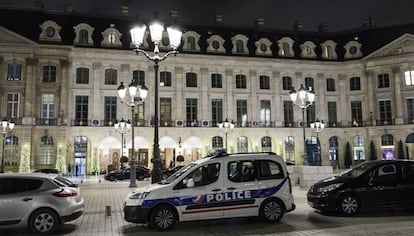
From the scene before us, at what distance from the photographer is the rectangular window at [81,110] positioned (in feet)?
127

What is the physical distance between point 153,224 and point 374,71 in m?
41.4

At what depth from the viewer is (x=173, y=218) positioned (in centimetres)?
934

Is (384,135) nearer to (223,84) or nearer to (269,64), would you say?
(269,64)

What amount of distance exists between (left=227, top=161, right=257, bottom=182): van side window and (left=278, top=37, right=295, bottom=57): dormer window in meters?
36.9

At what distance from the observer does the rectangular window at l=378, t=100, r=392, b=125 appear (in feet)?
143

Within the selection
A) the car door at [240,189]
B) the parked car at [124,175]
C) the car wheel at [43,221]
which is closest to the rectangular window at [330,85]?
the parked car at [124,175]

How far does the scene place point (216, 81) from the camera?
1686 inches

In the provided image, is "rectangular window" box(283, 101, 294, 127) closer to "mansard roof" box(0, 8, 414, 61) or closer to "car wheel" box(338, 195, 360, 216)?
"mansard roof" box(0, 8, 414, 61)

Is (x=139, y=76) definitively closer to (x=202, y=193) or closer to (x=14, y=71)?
(x=14, y=71)

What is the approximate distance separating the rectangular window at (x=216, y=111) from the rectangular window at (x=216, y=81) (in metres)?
1.68

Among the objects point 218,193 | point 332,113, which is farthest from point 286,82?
point 218,193

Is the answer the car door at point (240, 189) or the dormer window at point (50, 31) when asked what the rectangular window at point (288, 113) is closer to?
the dormer window at point (50, 31)

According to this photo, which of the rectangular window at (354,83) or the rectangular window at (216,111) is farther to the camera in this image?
the rectangular window at (354,83)

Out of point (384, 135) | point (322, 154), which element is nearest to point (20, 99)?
point (322, 154)
